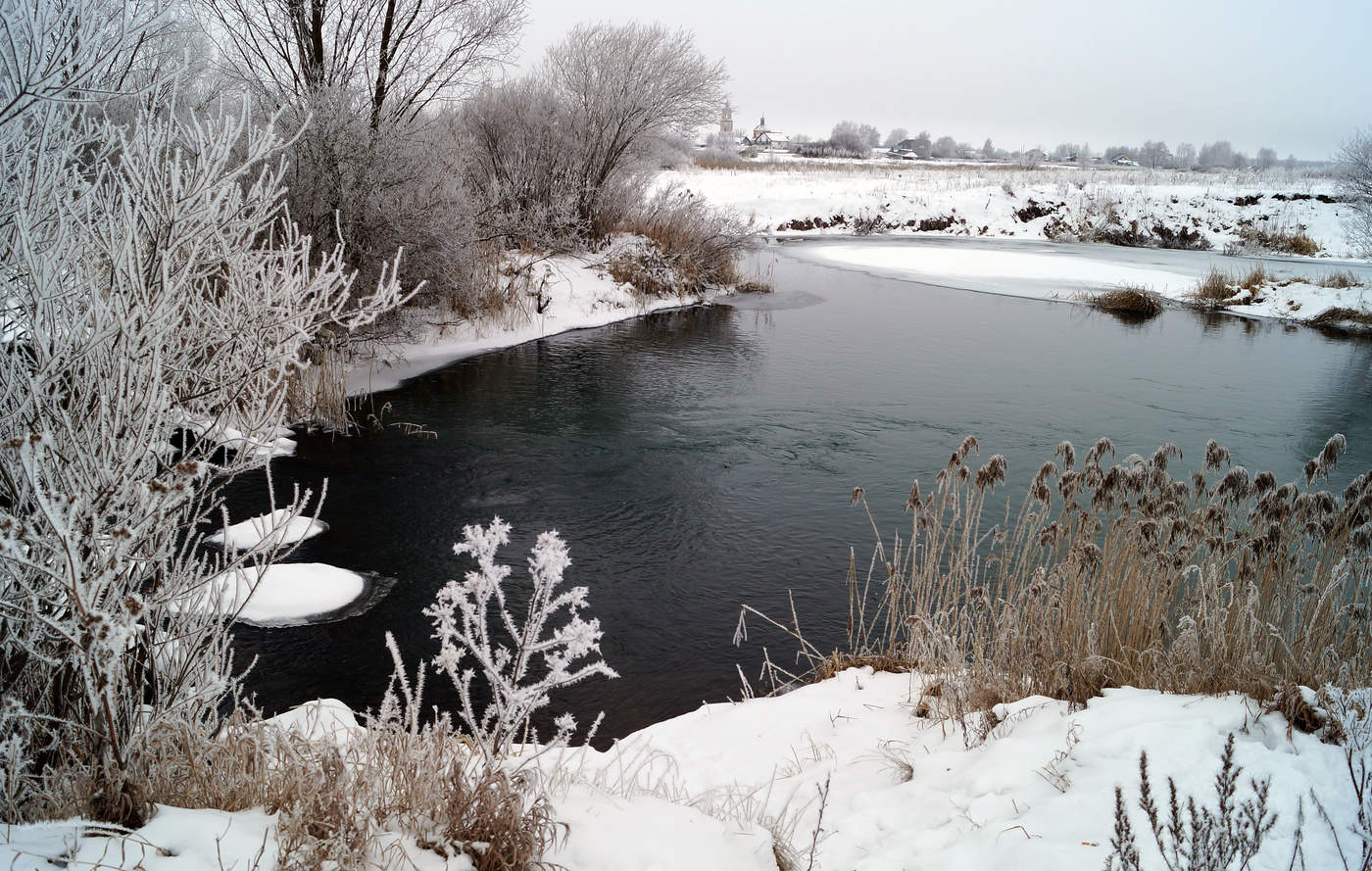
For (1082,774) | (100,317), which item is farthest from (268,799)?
(1082,774)

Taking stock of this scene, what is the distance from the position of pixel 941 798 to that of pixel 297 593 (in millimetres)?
4399

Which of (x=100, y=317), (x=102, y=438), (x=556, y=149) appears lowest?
(x=102, y=438)

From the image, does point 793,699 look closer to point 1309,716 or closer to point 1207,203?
Result: point 1309,716

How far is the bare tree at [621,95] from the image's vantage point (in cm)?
1883

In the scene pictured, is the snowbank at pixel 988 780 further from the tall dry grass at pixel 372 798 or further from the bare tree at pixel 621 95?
the bare tree at pixel 621 95

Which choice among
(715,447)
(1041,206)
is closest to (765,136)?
(1041,206)

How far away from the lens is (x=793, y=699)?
4469 millimetres

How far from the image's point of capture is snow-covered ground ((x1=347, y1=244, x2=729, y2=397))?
11.7 m

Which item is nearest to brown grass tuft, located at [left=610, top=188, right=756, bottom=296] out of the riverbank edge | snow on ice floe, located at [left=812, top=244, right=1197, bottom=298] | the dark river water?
the riverbank edge

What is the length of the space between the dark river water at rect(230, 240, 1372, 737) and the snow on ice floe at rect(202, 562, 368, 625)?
19cm

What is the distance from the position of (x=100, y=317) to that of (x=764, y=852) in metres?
2.60

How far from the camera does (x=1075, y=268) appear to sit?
79.0 feet

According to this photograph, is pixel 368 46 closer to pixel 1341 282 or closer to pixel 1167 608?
pixel 1167 608

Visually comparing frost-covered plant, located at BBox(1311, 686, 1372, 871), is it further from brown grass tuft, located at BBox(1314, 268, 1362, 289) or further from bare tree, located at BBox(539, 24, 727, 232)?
brown grass tuft, located at BBox(1314, 268, 1362, 289)
